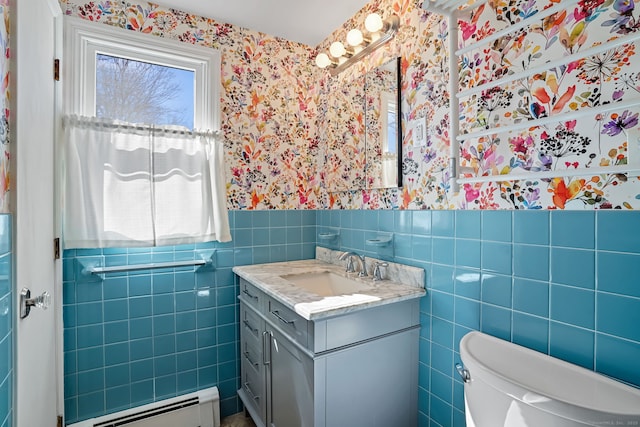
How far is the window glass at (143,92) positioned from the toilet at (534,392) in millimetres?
1901

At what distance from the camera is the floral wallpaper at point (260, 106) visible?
194cm

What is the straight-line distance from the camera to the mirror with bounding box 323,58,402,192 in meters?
1.66

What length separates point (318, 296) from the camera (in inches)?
54.4

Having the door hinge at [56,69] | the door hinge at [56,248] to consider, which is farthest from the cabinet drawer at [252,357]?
the door hinge at [56,69]

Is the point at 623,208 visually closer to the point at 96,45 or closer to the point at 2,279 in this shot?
the point at 2,279

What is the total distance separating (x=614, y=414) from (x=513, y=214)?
2.06 ft

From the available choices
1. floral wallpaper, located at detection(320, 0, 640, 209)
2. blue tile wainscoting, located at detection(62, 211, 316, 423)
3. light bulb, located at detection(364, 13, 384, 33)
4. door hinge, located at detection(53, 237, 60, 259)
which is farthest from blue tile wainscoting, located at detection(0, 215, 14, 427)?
light bulb, located at detection(364, 13, 384, 33)

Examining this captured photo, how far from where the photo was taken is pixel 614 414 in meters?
0.72

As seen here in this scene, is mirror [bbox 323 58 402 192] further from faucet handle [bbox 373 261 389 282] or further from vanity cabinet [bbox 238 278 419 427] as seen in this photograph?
vanity cabinet [bbox 238 278 419 427]

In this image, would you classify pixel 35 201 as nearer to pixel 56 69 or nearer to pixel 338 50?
pixel 56 69

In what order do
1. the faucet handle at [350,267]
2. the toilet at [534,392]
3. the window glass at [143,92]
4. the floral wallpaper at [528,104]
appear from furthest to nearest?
the faucet handle at [350,267] < the window glass at [143,92] < the floral wallpaper at [528,104] < the toilet at [534,392]

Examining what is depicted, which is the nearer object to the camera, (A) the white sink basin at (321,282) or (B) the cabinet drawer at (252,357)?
(B) the cabinet drawer at (252,357)

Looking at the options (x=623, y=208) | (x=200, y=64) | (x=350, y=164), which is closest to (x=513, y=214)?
(x=623, y=208)

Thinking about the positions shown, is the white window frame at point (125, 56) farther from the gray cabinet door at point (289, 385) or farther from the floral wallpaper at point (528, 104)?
the gray cabinet door at point (289, 385)
